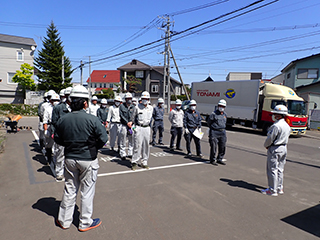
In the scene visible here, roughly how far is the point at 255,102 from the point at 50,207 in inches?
615

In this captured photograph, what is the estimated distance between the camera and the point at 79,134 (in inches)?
132

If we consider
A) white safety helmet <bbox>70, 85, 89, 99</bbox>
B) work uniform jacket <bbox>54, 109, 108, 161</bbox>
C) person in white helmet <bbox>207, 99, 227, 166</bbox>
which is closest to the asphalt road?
person in white helmet <bbox>207, 99, 227, 166</bbox>

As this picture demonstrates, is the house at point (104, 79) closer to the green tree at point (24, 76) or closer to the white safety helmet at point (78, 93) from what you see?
the green tree at point (24, 76)

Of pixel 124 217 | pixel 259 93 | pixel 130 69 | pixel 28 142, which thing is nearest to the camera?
pixel 124 217

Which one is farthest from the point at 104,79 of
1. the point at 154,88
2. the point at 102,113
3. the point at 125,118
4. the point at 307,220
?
the point at 307,220

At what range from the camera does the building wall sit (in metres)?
33.0

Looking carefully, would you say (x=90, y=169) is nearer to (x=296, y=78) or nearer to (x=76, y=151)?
(x=76, y=151)

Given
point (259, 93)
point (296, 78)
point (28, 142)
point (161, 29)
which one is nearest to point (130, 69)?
point (161, 29)

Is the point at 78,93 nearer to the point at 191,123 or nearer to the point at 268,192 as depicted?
the point at 268,192

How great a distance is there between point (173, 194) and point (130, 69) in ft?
155

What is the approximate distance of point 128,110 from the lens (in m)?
7.46

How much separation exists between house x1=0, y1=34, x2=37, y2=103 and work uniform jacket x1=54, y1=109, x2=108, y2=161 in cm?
3638

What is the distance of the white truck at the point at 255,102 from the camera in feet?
49.1

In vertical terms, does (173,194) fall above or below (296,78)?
below
